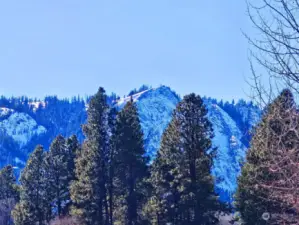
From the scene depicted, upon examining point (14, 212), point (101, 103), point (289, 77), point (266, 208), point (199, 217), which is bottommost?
point (289, 77)

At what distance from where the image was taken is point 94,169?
35812mm

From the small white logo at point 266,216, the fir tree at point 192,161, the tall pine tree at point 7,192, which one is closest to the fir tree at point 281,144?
the small white logo at point 266,216

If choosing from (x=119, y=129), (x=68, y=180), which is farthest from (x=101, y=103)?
(x=68, y=180)

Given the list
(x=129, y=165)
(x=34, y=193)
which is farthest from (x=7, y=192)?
(x=129, y=165)

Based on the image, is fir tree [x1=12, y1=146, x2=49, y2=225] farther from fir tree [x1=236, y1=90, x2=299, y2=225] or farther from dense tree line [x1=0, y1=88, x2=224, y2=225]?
fir tree [x1=236, y1=90, x2=299, y2=225]

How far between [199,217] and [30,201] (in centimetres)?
1743

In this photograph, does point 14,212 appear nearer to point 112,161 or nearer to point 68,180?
point 68,180

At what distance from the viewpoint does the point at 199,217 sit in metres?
29.3

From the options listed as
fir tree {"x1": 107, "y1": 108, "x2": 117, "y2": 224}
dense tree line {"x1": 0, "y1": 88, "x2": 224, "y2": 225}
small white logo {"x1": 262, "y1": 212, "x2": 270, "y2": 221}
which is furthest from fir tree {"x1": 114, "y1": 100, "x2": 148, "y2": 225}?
small white logo {"x1": 262, "y1": 212, "x2": 270, "y2": 221}

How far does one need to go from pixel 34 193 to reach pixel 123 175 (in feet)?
30.9

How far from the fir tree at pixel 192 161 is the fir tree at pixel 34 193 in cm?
1405

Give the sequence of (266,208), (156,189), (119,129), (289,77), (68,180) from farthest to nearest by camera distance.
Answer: (68,180) → (119,129) → (156,189) → (266,208) → (289,77)

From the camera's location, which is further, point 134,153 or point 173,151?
point 134,153

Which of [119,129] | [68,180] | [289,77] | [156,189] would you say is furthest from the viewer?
[68,180]
